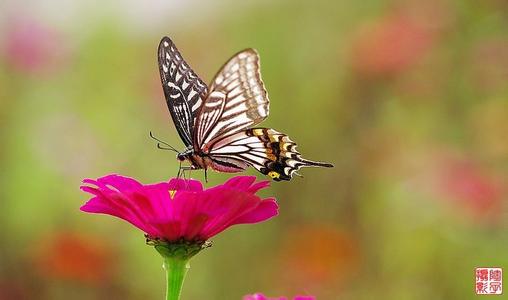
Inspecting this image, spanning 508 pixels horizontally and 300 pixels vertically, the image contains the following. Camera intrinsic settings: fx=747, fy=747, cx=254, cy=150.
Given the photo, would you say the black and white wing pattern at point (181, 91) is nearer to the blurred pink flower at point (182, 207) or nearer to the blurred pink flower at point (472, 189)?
the blurred pink flower at point (182, 207)

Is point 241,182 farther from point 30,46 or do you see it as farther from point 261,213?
point 30,46

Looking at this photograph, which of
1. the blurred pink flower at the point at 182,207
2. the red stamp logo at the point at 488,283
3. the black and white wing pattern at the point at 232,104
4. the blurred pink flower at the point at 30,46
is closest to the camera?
the blurred pink flower at the point at 182,207

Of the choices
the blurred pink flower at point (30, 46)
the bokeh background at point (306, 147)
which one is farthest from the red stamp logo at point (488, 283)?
the blurred pink flower at point (30, 46)

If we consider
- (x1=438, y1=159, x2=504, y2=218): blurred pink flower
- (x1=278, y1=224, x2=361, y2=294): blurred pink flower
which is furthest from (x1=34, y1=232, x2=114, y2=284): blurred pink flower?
(x1=438, y1=159, x2=504, y2=218): blurred pink flower

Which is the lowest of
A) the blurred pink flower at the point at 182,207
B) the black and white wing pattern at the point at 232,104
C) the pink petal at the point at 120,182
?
the blurred pink flower at the point at 182,207

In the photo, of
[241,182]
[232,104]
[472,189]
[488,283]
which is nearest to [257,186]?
[241,182]

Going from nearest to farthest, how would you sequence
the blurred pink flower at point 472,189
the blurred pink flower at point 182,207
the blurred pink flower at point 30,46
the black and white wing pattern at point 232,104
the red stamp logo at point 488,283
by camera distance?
the blurred pink flower at point 182,207
the black and white wing pattern at point 232,104
the red stamp logo at point 488,283
the blurred pink flower at point 472,189
the blurred pink flower at point 30,46

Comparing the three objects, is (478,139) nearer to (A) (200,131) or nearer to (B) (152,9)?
(B) (152,9)
